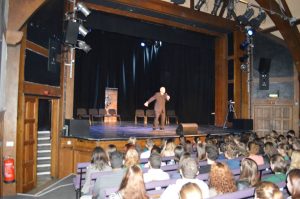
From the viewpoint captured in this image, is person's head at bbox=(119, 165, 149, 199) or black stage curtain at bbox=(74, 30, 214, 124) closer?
person's head at bbox=(119, 165, 149, 199)

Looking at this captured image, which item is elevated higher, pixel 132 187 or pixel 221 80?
pixel 221 80

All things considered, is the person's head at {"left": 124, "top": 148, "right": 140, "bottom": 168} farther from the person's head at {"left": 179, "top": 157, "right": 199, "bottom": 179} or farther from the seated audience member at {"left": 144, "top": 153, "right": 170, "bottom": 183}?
the person's head at {"left": 179, "top": 157, "right": 199, "bottom": 179}

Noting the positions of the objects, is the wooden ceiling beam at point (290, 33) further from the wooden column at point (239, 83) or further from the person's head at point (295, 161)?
the person's head at point (295, 161)

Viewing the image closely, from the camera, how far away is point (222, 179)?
2.84 metres

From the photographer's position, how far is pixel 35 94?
6.72m

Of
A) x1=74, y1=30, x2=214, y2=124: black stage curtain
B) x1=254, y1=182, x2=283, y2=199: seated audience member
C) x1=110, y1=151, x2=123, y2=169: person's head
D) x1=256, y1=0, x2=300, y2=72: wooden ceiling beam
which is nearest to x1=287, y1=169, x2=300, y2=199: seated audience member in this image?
x1=254, y1=182, x2=283, y2=199: seated audience member

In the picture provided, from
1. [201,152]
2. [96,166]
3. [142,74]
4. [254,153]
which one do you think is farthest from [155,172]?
[142,74]

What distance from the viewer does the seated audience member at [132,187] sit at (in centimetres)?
251

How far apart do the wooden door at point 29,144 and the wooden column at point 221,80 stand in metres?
8.17

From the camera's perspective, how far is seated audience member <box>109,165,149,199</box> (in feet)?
8.22

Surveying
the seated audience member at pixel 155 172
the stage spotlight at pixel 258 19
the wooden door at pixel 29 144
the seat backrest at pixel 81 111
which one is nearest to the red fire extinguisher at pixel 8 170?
the wooden door at pixel 29 144

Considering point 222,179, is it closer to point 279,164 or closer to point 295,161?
point 279,164

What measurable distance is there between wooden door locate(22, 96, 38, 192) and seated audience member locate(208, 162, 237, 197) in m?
4.75

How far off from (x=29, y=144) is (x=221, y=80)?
864 cm
